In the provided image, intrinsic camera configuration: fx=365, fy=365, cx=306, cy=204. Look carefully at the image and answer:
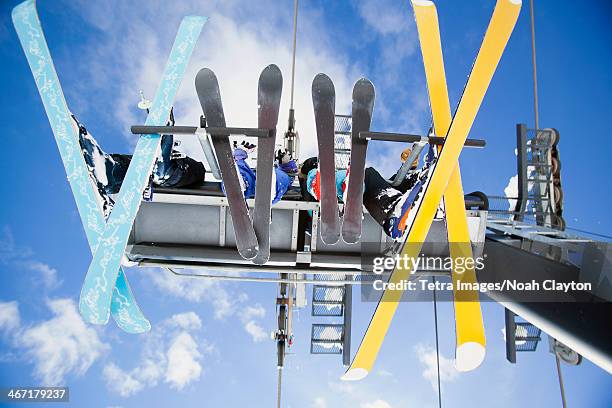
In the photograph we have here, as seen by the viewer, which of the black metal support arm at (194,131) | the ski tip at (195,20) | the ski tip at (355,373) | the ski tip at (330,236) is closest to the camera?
the black metal support arm at (194,131)

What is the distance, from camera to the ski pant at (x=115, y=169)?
1786mm

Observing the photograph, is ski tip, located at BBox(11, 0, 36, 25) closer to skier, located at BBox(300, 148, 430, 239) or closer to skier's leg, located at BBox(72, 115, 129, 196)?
skier's leg, located at BBox(72, 115, 129, 196)

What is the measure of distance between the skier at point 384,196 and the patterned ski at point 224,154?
48 centimetres

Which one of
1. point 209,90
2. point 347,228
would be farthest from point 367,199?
point 209,90

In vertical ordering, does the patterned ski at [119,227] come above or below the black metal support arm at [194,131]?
below

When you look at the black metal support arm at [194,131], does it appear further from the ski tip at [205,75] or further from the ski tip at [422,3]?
the ski tip at [422,3]

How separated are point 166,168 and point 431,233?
156cm

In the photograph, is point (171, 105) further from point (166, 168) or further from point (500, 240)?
point (500, 240)

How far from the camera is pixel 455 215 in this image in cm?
171

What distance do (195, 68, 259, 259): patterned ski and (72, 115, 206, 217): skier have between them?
14.2 inches

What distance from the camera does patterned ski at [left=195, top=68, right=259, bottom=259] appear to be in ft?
5.06

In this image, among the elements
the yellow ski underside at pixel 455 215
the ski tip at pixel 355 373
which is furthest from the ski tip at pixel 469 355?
the ski tip at pixel 355 373

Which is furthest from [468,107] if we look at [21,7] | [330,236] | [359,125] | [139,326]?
[21,7]

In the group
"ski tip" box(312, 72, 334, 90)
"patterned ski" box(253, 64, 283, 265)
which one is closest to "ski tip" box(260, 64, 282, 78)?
"patterned ski" box(253, 64, 283, 265)
